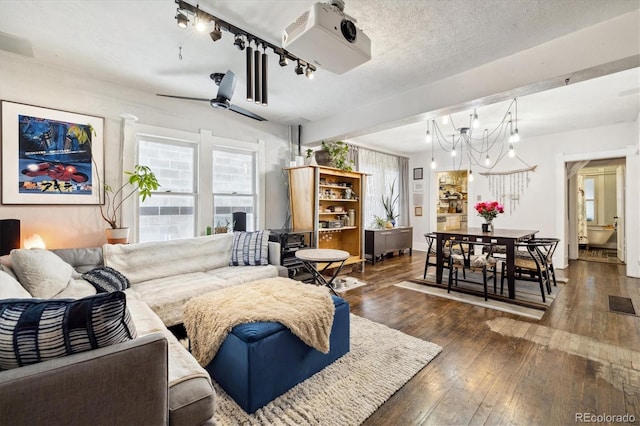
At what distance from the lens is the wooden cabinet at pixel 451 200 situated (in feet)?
26.0

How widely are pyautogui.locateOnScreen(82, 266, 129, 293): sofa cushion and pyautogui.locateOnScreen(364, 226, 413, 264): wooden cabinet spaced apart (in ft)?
14.2

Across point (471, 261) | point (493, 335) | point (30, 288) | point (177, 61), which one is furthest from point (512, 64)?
point (30, 288)

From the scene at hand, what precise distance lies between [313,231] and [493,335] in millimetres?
2637

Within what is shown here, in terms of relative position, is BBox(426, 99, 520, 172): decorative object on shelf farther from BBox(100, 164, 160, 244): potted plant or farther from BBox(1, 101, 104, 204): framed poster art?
BBox(1, 101, 104, 204): framed poster art

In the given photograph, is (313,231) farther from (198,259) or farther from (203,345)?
(203,345)

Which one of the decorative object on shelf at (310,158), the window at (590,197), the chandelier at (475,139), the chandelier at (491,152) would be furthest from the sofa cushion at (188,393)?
the window at (590,197)

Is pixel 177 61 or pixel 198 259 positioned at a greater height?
pixel 177 61

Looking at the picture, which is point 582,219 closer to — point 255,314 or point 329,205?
point 329,205

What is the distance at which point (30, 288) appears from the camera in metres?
1.99

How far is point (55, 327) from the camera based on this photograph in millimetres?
951

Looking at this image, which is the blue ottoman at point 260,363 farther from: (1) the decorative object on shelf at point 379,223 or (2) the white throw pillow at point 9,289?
(1) the decorative object on shelf at point 379,223

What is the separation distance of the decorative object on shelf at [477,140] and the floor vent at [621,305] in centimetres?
244

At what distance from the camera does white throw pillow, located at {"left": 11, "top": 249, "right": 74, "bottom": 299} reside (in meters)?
2.01

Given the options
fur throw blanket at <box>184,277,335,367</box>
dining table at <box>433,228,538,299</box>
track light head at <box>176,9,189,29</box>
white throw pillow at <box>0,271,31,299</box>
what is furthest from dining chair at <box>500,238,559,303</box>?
white throw pillow at <box>0,271,31,299</box>
